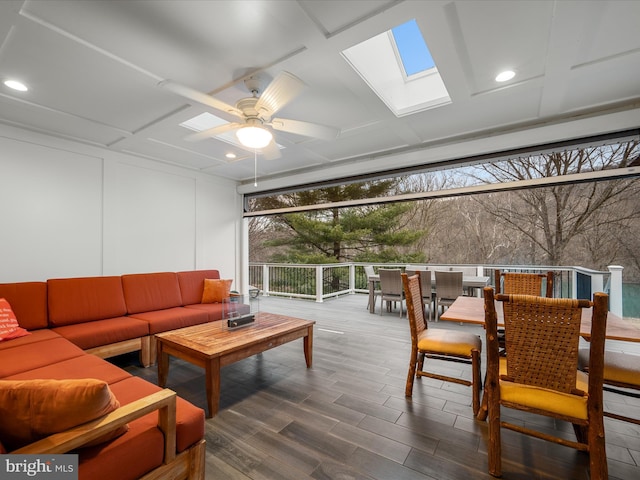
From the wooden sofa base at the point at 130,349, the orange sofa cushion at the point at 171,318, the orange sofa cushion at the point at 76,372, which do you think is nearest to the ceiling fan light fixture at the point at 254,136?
the orange sofa cushion at the point at 76,372

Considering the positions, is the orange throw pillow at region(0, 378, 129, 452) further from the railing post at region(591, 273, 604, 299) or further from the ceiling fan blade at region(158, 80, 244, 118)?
the railing post at region(591, 273, 604, 299)

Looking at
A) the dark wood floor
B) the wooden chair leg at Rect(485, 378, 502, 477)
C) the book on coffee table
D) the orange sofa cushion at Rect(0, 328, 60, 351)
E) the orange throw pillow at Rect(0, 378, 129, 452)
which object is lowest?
the dark wood floor

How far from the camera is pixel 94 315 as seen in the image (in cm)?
320

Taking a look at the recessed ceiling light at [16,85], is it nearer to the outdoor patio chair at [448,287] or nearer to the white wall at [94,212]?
the white wall at [94,212]

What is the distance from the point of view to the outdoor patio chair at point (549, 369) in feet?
4.61

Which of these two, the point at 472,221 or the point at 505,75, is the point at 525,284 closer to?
the point at 505,75

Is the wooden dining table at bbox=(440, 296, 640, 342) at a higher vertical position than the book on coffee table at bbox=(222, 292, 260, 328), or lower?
higher

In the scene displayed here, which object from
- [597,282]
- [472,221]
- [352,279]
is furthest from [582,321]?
[472,221]

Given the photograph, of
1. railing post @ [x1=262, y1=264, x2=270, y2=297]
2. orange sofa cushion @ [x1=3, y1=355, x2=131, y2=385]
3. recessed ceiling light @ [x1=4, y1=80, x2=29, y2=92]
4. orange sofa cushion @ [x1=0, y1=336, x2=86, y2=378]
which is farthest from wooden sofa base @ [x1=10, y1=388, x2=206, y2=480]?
railing post @ [x1=262, y1=264, x2=270, y2=297]

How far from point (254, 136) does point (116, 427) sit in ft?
7.24

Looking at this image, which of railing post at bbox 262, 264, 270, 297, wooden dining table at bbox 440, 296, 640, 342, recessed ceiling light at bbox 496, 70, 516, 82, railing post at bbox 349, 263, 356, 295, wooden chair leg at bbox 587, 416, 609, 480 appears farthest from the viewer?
railing post at bbox 349, 263, 356, 295

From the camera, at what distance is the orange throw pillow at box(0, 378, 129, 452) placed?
966 mm

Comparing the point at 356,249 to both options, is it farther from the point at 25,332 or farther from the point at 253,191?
the point at 25,332

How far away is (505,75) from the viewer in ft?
8.01
